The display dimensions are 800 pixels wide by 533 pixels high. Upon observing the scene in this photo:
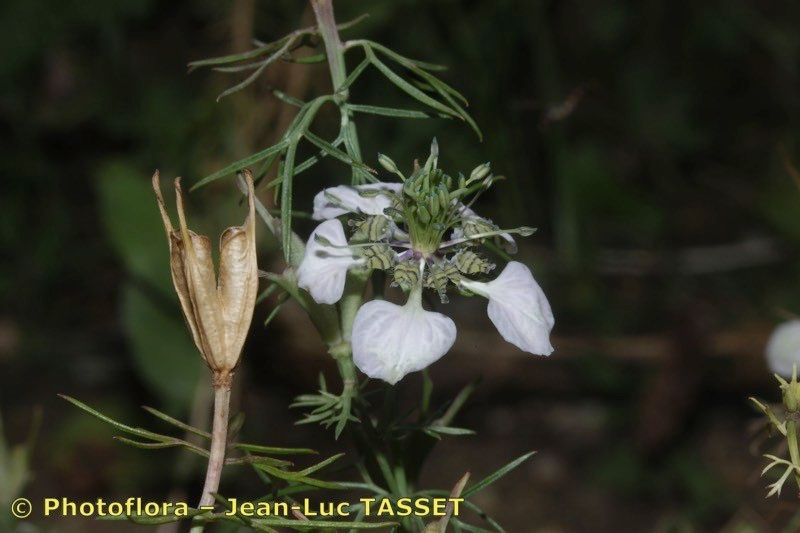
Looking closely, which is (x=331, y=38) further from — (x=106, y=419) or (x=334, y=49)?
(x=106, y=419)

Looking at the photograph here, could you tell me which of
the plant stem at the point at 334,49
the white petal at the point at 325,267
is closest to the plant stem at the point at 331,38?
the plant stem at the point at 334,49

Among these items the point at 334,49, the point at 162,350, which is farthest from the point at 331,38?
the point at 162,350

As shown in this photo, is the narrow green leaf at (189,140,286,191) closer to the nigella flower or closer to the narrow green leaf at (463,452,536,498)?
the nigella flower

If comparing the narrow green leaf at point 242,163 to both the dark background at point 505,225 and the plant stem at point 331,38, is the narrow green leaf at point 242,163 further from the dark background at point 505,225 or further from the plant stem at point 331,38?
the dark background at point 505,225

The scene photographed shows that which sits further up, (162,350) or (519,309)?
(519,309)

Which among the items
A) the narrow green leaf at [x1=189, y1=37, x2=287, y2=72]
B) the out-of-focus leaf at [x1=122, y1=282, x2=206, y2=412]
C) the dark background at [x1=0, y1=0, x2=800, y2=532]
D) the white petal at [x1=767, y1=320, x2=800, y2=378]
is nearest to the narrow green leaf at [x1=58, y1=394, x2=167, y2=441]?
the narrow green leaf at [x1=189, y1=37, x2=287, y2=72]

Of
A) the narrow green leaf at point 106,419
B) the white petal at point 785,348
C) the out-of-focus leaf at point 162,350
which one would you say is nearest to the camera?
the narrow green leaf at point 106,419
